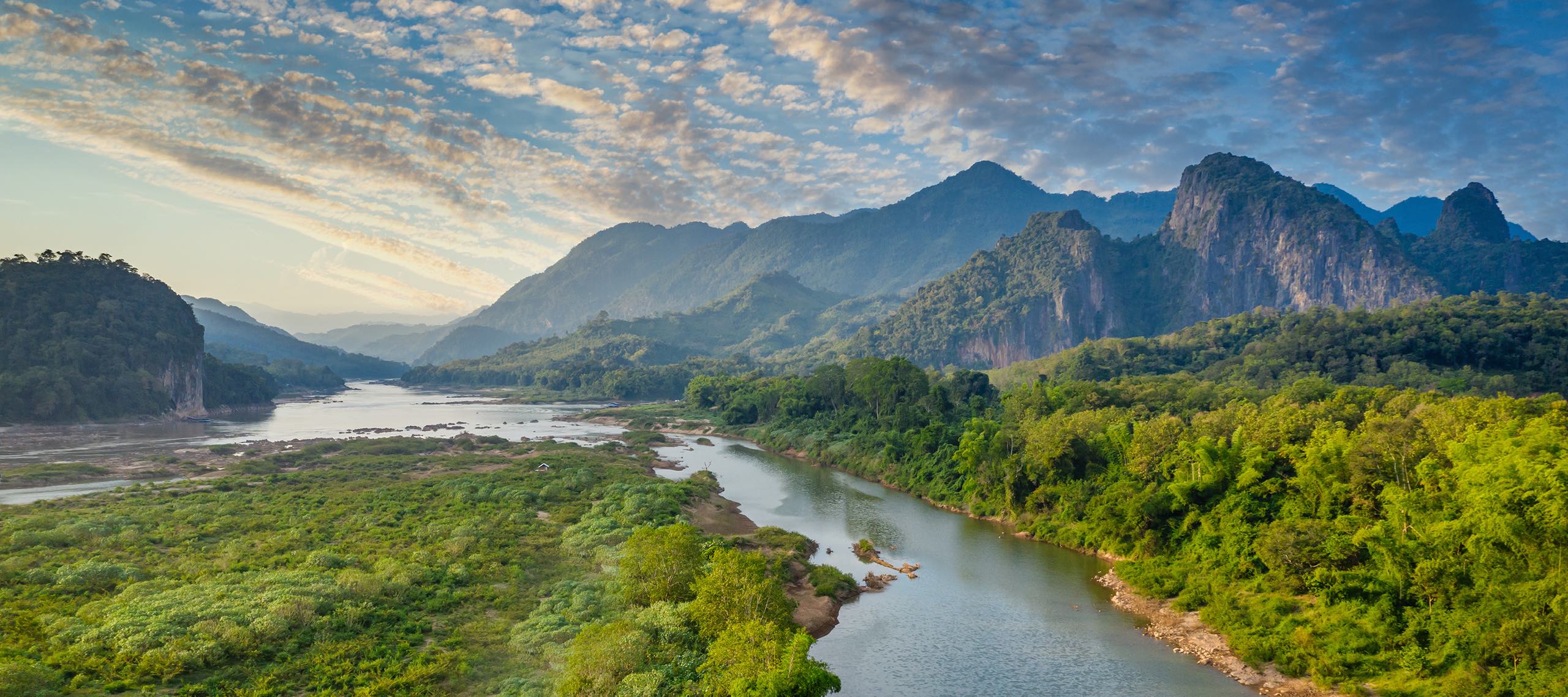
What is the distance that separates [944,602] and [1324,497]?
58.6 feet

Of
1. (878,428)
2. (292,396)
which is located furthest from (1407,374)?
(292,396)

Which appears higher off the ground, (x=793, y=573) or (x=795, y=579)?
(x=793, y=573)

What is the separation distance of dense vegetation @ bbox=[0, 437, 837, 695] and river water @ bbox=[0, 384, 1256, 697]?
16.8 ft

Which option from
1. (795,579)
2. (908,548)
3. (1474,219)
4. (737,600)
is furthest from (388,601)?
(1474,219)

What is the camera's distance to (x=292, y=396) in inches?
6796

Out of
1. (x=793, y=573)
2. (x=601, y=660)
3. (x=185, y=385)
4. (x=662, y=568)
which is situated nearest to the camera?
(x=601, y=660)

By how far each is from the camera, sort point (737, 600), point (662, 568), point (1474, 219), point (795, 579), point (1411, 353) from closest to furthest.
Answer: point (737, 600) → point (662, 568) → point (795, 579) → point (1411, 353) → point (1474, 219)

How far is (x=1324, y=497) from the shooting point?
33531 mm

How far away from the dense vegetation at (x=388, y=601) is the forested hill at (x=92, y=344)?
6931 cm

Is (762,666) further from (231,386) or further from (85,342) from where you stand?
(231,386)

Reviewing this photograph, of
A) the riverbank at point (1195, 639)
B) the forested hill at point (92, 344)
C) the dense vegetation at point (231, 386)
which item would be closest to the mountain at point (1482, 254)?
the riverbank at point (1195, 639)

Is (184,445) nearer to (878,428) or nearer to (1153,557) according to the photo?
(878,428)

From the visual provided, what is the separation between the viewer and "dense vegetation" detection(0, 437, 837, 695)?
22.5m

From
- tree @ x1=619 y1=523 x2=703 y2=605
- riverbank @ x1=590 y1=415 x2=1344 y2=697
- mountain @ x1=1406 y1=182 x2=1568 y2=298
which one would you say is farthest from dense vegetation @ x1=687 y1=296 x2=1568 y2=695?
mountain @ x1=1406 y1=182 x2=1568 y2=298
